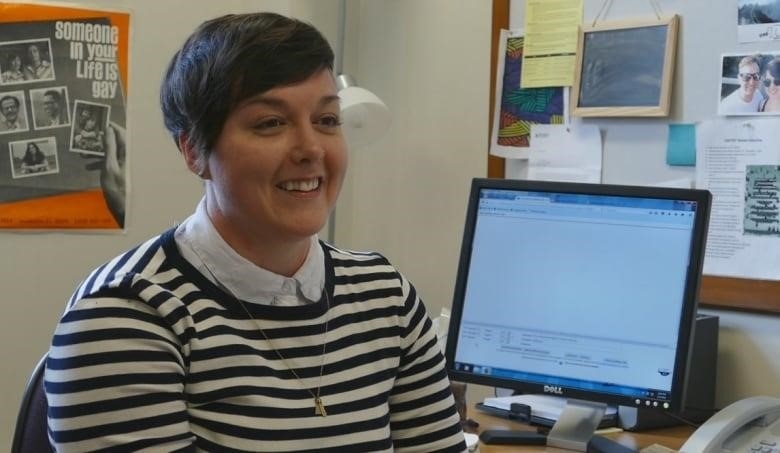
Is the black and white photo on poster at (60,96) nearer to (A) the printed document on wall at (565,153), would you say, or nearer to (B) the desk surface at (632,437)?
(A) the printed document on wall at (565,153)

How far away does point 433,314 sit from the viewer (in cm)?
233

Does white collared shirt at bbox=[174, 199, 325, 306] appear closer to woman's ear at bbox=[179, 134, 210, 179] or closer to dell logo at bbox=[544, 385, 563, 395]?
woman's ear at bbox=[179, 134, 210, 179]

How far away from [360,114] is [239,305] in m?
1.08

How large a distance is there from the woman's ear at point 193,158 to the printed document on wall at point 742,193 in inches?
40.2

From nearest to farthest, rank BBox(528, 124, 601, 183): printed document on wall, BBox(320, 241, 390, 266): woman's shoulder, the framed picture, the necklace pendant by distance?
the necklace pendant, BBox(320, 241, 390, 266): woman's shoulder, the framed picture, BBox(528, 124, 601, 183): printed document on wall

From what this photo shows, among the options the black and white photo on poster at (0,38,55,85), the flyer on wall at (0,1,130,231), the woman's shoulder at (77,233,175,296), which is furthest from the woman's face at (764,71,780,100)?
the black and white photo on poster at (0,38,55,85)

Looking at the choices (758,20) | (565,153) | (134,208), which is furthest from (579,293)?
(134,208)

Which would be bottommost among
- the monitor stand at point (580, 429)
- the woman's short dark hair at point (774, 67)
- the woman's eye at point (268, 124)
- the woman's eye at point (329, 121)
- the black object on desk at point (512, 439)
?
the black object on desk at point (512, 439)

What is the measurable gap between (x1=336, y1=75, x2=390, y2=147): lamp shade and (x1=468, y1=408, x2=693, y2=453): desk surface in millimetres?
760

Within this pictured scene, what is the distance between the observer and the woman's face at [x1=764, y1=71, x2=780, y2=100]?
A: 165cm

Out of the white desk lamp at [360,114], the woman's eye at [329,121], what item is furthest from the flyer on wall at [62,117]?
the woman's eye at [329,121]

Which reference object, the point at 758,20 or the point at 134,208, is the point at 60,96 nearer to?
the point at 134,208

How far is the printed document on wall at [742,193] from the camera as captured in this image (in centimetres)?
166

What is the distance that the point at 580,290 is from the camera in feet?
5.19
